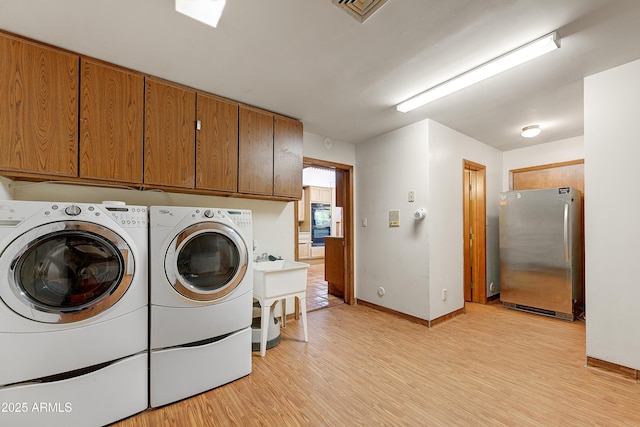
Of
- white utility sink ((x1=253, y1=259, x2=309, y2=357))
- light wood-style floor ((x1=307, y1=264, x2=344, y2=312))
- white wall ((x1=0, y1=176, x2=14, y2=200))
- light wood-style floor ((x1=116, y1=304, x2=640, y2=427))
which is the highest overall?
white wall ((x1=0, y1=176, x2=14, y2=200))

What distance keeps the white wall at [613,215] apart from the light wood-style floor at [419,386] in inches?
13.0

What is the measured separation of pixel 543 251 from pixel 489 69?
260 cm

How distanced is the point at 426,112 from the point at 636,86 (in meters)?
1.47

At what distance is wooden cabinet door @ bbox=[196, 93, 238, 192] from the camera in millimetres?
2309

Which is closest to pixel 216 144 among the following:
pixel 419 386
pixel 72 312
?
pixel 72 312

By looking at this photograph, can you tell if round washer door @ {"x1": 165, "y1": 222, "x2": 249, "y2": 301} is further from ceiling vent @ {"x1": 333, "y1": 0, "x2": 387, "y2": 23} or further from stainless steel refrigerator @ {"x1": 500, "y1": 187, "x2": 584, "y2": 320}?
stainless steel refrigerator @ {"x1": 500, "y1": 187, "x2": 584, "y2": 320}

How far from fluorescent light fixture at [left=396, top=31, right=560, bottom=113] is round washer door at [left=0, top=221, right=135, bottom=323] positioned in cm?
259

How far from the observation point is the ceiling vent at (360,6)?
142 cm

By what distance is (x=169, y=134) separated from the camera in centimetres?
215

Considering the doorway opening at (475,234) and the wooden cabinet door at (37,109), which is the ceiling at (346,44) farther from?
the doorway opening at (475,234)

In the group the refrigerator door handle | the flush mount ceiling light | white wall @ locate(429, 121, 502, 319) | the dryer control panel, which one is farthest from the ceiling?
the refrigerator door handle

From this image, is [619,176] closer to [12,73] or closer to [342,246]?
[342,246]

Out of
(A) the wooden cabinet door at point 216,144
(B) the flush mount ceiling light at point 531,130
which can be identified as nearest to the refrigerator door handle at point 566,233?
(B) the flush mount ceiling light at point 531,130

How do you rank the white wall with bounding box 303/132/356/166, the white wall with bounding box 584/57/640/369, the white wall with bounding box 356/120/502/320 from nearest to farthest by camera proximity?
the white wall with bounding box 584/57/640/369
the white wall with bounding box 356/120/502/320
the white wall with bounding box 303/132/356/166
